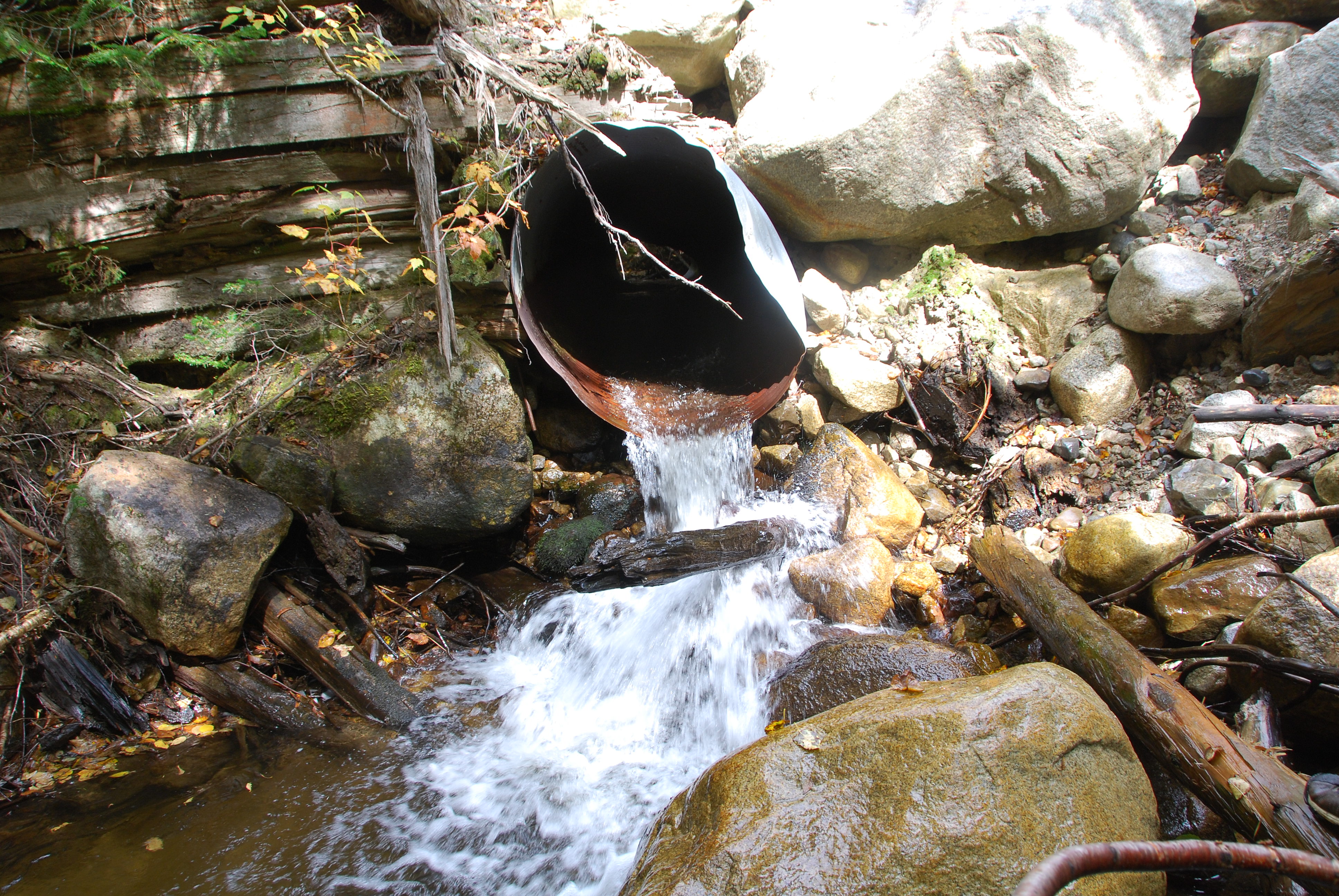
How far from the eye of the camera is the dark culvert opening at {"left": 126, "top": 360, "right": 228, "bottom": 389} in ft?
12.1

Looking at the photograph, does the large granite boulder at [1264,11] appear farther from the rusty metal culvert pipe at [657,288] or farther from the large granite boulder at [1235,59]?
the rusty metal culvert pipe at [657,288]

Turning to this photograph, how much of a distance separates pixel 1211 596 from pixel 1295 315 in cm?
193

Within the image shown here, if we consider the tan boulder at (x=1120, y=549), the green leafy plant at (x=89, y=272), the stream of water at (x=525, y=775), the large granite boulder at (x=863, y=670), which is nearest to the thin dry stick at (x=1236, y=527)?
the tan boulder at (x=1120, y=549)

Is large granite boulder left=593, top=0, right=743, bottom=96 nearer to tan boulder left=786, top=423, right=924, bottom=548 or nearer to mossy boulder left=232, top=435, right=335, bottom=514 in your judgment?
tan boulder left=786, top=423, right=924, bottom=548

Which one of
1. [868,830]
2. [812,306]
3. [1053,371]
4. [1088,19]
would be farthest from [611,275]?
[868,830]

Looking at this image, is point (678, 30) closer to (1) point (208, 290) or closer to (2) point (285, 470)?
(1) point (208, 290)

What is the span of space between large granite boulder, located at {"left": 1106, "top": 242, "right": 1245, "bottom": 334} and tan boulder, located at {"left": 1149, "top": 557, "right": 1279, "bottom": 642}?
5.47 ft

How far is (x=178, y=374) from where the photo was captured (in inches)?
147

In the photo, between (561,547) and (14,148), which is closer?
(14,148)

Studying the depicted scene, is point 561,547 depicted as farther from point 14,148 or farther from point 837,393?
point 14,148

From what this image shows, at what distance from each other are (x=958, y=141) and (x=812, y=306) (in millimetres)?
1471

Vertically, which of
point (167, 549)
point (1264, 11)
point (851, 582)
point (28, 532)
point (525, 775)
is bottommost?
point (525, 775)

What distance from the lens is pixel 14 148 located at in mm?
3268

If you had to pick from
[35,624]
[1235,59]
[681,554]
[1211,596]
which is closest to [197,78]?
[35,624]
